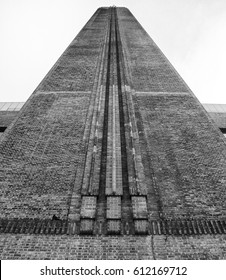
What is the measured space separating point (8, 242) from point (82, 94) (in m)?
6.58

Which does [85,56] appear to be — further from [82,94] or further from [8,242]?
[8,242]

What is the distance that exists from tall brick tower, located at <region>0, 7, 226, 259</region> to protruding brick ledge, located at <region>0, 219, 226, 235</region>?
2cm

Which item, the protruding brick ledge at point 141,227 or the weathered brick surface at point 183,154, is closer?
the protruding brick ledge at point 141,227

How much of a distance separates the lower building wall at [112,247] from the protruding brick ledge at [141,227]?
97 mm

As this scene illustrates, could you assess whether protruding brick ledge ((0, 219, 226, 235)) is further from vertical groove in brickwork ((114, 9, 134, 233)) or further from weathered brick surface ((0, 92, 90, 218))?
weathered brick surface ((0, 92, 90, 218))

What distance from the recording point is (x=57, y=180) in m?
6.64

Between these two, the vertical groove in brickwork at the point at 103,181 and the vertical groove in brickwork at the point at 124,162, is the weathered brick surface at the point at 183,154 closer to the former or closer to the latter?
the vertical groove in brickwork at the point at 124,162

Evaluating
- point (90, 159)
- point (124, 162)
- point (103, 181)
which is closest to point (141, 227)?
point (103, 181)

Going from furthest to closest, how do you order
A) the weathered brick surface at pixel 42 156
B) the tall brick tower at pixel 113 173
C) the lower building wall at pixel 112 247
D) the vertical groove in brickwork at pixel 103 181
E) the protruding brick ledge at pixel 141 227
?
the weathered brick surface at pixel 42 156 → the vertical groove in brickwork at pixel 103 181 → the protruding brick ledge at pixel 141 227 → the tall brick tower at pixel 113 173 → the lower building wall at pixel 112 247

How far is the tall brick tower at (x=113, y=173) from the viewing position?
5.12 m

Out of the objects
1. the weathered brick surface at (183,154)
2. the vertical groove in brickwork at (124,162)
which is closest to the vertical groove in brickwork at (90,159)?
the vertical groove in brickwork at (124,162)

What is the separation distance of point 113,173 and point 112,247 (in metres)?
1.90

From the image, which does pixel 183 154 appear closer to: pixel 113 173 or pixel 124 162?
pixel 124 162

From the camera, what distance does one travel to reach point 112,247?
496 centimetres
